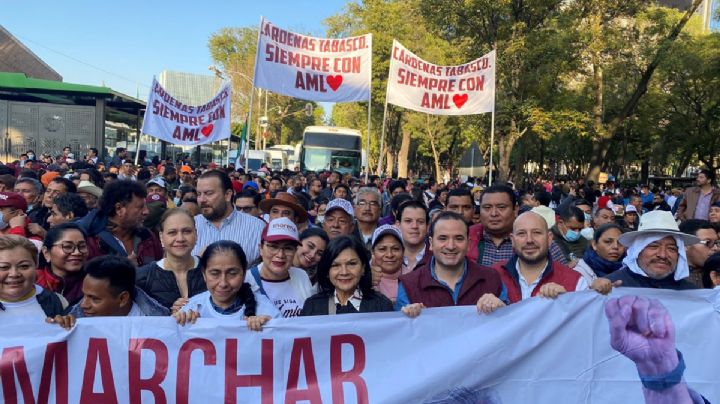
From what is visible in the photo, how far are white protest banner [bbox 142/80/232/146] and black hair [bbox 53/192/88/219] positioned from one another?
19.9 feet

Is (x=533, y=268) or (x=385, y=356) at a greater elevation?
(x=533, y=268)

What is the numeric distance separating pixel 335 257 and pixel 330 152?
21.2 m

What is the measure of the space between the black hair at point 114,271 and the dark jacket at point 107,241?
96cm

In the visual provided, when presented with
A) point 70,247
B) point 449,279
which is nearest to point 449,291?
point 449,279

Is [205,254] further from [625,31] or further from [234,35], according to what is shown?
[234,35]

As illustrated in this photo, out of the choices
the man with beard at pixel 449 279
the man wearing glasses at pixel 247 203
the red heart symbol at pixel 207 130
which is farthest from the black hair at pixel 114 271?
the red heart symbol at pixel 207 130

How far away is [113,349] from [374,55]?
31.7m

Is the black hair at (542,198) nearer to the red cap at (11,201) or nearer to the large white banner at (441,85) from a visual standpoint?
the large white banner at (441,85)

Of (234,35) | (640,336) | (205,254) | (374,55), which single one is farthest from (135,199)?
(234,35)

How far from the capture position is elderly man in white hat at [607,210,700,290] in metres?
3.78

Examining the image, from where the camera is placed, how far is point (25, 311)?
3.25 m

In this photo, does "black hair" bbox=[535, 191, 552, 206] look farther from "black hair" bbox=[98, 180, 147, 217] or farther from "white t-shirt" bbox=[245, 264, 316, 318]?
"black hair" bbox=[98, 180, 147, 217]

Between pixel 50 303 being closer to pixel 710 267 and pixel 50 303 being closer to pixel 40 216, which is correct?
pixel 40 216

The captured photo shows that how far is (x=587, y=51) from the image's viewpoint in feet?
66.5
